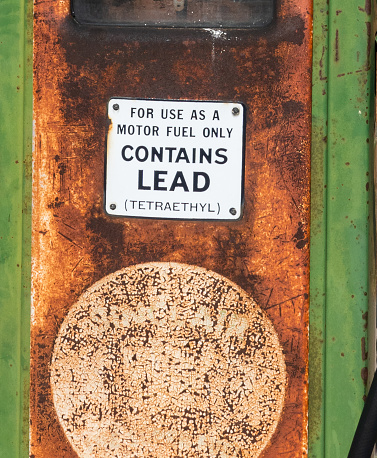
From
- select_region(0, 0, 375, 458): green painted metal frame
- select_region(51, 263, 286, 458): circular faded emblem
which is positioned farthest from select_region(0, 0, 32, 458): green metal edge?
select_region(51, 263, 286, 458): circular faded emblem

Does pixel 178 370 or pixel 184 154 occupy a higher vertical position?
→ pixel 184 154

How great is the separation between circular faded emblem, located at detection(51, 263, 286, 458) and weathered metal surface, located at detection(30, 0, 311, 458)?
3 centimetres

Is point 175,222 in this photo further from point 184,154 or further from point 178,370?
point 178,370

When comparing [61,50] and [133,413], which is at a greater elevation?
[61,50]

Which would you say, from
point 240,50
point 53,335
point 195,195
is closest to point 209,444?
point 53,335

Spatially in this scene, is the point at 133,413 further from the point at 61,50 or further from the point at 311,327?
the point at 61,50

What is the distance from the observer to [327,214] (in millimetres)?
1118

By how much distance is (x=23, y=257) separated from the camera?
1.14 meters

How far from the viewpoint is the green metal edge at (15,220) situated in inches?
44.4

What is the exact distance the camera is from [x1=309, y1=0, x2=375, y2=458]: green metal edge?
110 cm

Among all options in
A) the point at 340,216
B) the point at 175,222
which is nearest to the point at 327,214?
the point at 340,216

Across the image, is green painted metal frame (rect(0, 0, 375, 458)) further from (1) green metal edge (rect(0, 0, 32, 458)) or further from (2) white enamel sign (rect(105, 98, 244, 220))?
(2) white enamel sign (rect(105, 98, 244, 220))

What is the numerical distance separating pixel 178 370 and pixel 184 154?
0.44 meters

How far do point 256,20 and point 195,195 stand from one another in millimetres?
381
